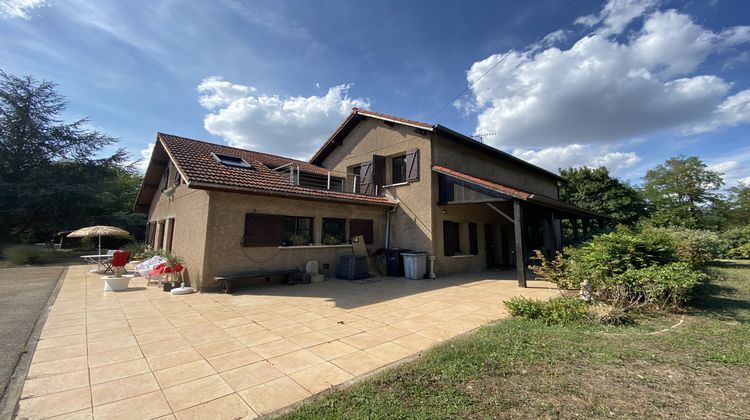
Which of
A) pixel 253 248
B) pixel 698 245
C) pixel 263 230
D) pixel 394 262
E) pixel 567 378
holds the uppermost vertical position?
pixel 263 230

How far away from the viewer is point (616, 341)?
4.30 metres

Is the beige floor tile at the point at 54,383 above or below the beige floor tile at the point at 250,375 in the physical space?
below

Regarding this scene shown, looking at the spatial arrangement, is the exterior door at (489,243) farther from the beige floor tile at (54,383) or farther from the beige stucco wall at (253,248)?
the beige floor tile at (54,383)

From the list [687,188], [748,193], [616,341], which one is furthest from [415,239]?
[748,193]

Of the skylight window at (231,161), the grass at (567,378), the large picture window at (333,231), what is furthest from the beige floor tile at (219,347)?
the skylight window at (231,161)

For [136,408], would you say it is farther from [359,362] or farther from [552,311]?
[552,311]

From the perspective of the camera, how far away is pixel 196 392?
3072mm

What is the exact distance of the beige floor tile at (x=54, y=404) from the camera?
107 inches

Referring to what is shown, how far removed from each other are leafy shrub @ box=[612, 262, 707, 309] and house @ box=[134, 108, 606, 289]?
3.49 meters

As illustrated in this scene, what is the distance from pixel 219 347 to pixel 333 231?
7.18 m

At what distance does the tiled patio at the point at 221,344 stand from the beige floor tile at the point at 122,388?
0.01 m

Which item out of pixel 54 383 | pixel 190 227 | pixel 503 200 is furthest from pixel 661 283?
pixel 190 227

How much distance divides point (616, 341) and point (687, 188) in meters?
39.3

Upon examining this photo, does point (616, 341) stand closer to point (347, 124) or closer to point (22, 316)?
point (22, 316)
